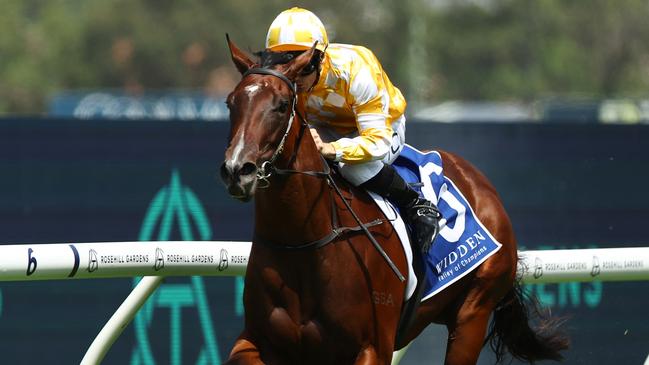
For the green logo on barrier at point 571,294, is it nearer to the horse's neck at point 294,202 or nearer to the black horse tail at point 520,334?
the black horse tail at point 520,334

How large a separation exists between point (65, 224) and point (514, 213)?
269 centimetres

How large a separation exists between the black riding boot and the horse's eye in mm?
882

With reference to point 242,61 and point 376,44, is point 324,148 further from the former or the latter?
point 376,44

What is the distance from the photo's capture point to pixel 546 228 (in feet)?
24.1

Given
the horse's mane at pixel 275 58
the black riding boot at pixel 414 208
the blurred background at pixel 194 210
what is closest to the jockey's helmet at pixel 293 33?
the horse's mane at pixel 275 58

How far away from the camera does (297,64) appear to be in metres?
4.42

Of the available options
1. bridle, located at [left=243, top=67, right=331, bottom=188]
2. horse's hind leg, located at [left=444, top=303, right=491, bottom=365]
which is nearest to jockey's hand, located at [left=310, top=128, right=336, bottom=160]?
bridle, located at [left=243, top=67, right=331, bottom=188]

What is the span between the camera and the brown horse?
423 centimetres

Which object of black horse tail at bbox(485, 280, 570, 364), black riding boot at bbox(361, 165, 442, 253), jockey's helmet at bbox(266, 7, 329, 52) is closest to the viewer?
jockey's helmet at bbox(266, 7, 329, 52)

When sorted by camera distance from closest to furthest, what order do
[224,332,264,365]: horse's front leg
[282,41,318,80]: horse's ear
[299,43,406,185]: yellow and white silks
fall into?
1. [282,41,318,80]: horse's ear
2. [224,332,264,365]: horse's front leg
3. [299,43,406,185]: yellow and white silks

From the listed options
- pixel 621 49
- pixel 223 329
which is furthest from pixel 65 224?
pixel 621 49

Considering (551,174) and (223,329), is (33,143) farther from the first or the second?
(551,174)

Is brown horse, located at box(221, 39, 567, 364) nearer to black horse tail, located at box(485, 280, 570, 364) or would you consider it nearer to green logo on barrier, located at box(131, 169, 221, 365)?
black horse tail, located at box(485, 280, 570, 364)

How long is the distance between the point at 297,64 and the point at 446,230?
134 centimetres
